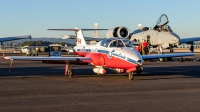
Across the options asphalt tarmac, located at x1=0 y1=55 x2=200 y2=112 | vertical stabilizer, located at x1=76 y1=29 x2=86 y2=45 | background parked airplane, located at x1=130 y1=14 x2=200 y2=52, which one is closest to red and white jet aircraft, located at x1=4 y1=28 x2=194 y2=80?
asphalt tarmac, located at x1=0 y1=55 x2=200 y2=112

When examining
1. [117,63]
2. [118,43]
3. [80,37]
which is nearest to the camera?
[117,63]

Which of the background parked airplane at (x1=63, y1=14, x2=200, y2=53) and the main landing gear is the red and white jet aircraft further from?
the background parked airplane at (x1=63, y1=14, x2=200, y2=53)

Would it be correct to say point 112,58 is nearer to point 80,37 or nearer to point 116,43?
point 116,43

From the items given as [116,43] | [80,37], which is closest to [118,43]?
[116,43]

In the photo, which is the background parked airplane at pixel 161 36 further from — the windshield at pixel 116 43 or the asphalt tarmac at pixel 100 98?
the asphalt tarmac at pixel 100 98

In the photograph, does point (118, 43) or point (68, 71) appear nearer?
point (118, 43)

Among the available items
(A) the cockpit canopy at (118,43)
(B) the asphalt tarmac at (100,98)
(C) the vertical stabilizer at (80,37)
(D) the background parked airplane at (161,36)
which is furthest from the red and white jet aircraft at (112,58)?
(D) the background parked airplane at (161,36)

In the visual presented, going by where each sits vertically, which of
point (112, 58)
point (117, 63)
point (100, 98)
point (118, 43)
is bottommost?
point (100, 98)

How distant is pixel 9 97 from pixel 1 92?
49.0 inches

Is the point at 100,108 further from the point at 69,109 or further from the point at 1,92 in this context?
the point at 1,92

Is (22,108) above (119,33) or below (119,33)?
below

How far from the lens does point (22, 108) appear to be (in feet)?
28.6

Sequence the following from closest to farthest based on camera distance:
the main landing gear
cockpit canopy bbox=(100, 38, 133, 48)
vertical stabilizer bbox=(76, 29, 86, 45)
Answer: cockpit canopy bbox=(100, 38, 133, 48)
the main landing gear
vertical stabilizer bbox=(76, 29, 86, 45)

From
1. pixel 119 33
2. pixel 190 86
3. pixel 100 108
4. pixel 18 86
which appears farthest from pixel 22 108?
pixel 119 33
